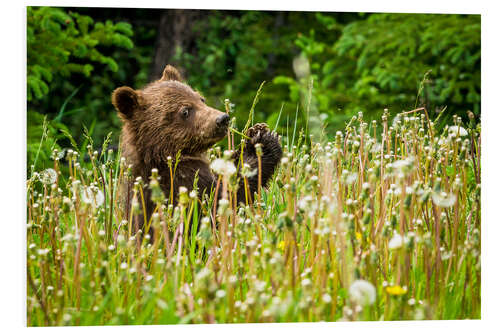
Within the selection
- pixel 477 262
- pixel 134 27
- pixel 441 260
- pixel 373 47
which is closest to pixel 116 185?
pixel 134 27

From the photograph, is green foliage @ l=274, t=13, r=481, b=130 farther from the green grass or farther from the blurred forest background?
the green grass

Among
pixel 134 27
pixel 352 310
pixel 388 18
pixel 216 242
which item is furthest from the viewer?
pixel 388 18

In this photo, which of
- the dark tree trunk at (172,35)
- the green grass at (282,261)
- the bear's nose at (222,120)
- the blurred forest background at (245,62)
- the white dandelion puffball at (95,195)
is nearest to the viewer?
the green grass at (282,261)

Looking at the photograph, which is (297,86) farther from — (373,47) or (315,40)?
(373,47)

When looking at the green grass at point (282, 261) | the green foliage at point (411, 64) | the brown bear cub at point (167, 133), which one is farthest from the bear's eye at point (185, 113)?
the green foliage at point (411, 64)

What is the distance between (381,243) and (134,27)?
7.83 ft

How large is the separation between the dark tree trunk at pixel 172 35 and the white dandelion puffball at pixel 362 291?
103 inches

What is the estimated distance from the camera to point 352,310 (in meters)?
2.75

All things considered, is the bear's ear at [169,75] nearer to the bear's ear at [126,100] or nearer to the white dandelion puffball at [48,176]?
the bear's ear at [126,100]

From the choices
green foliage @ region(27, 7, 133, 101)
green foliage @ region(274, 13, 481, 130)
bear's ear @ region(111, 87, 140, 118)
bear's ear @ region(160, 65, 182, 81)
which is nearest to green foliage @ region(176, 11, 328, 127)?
green foliage @ region(274, 13, 481, 130)

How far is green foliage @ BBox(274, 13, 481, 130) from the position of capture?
4023 millimetres

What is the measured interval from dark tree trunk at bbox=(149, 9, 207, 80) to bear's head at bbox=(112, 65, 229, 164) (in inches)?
44.8

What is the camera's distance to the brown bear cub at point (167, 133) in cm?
338

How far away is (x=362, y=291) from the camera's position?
8.15ft
